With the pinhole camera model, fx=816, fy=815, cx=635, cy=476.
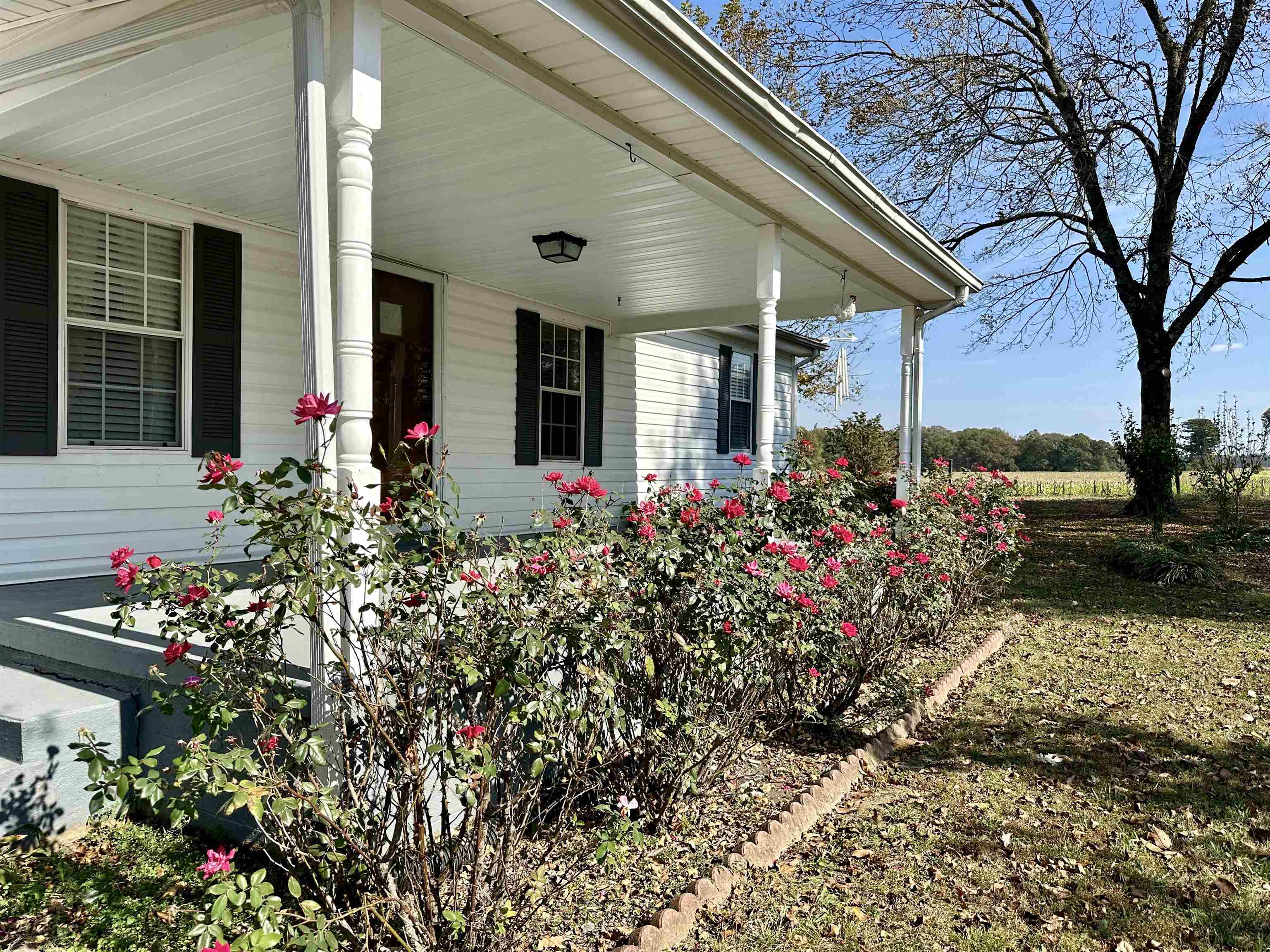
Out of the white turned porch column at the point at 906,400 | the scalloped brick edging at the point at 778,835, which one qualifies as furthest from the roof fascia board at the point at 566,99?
the scalloped brick edging at the point at 778,835

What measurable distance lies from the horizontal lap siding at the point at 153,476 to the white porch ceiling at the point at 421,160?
24 centimetres

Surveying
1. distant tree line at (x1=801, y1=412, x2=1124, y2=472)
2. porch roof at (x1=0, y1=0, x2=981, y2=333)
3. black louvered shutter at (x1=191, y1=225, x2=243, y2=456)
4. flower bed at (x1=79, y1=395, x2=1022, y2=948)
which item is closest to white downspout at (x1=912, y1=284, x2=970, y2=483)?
porch roof at (x1=0, y1=0, x2=981, y2=333)

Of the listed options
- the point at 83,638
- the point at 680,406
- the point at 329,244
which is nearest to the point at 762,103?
the point at 329,244

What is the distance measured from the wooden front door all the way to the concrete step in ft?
11.8

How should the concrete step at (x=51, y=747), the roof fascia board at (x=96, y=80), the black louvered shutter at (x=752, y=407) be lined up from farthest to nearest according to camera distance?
the black louvered shutter at (x=752, y=407) < the roof fascia board at (x=96, y=80) < the concrete step at (x=51, y=747)

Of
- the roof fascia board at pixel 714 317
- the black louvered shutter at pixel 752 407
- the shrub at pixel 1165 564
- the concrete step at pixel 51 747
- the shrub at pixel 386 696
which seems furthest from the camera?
the black louvered shutter at pixel 752 407

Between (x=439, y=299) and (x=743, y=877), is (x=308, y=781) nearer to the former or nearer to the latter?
(x=743, y=877)

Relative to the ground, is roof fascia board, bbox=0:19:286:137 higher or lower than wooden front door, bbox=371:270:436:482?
higher

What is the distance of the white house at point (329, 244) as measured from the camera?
2.78 metres

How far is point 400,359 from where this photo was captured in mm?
6824

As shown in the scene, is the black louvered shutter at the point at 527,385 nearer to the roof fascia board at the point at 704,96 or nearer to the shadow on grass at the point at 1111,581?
the roof fascia board at the point at 704,96

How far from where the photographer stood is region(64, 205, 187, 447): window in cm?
469

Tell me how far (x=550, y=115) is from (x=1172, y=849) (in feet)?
13.3

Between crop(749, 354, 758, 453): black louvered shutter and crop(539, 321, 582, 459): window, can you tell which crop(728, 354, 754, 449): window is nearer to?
crop(749, 354, 758, 453): black louvered shutter
